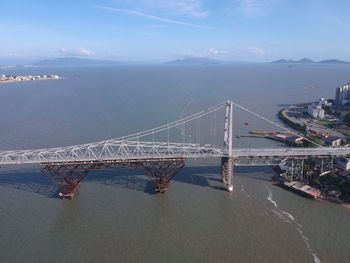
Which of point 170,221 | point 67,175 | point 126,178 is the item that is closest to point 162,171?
Result: point 126,178

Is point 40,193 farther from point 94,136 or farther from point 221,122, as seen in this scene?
point 221,122

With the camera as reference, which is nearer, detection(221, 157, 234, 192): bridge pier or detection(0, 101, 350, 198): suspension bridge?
detection(0, 101, 350, 198): suspension bridge

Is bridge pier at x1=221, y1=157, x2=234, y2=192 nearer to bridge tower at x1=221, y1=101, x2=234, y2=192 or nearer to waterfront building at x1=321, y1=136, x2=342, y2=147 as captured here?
bridge tower at x1=221, y1=101, x2=234, y2=192

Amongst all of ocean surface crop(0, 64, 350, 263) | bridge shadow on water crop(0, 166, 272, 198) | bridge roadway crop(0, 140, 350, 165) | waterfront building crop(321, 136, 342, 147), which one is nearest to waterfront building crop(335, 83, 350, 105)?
waterfront building crop(321, 136, 342, 147)

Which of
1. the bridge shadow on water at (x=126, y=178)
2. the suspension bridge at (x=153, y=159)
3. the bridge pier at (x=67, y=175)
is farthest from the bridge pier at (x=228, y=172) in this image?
the bridge pier at (x=67, y=175)

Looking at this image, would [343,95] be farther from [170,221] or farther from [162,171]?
[170,221]
